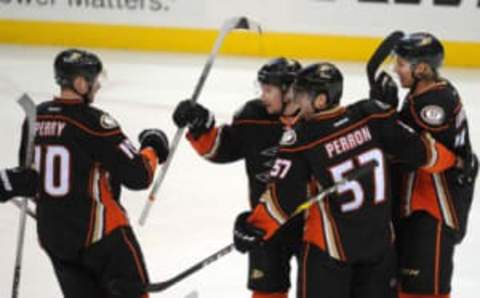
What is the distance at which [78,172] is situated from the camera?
9.63 feet

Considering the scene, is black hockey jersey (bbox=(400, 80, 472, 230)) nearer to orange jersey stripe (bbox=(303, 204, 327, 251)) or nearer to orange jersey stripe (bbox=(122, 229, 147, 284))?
orange jersey stripe (bbox=(303, 204, 327, 251))

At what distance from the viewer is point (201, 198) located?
5.31 metres

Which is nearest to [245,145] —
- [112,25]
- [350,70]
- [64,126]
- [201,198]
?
[64,126]

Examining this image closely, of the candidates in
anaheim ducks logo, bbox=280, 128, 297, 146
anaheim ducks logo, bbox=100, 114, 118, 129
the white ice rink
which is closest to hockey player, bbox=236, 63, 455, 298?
anaheim ducks logo, bbox=280, 128, 297, 146

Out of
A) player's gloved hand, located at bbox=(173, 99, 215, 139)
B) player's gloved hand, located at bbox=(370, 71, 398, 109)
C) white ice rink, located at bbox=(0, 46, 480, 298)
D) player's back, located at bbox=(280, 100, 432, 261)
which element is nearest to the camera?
player's back, located at bbox=(280, 100, 432, 261)

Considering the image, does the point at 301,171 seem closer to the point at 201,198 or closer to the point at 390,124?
the point at 390,124

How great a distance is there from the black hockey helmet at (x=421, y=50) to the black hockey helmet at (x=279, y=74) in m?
0.39

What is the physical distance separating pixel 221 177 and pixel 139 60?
3359 millimetres

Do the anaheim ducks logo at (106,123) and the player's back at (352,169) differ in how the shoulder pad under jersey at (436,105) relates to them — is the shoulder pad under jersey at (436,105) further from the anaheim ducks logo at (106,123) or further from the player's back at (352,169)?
the anaheim ducks logo at (106,123)

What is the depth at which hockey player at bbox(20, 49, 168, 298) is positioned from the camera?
2.92 meters

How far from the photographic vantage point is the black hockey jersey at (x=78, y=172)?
2.91m

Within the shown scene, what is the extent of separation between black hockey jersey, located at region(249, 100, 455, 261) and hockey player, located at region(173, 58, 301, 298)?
0.31 meters

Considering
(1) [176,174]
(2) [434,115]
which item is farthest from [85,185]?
(1) [176,174]

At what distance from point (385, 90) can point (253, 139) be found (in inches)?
20.0
